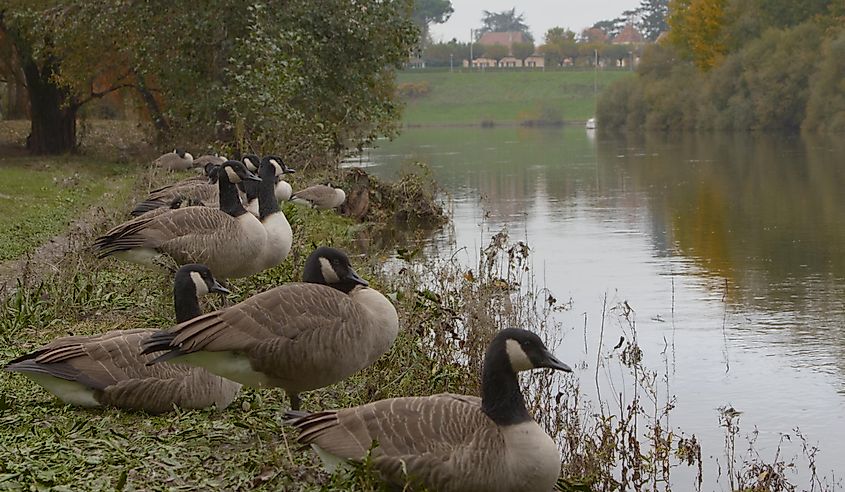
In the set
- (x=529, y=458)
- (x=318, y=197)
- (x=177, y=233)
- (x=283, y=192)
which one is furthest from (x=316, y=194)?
(x=529, y=458)

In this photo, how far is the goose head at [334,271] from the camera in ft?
22.8

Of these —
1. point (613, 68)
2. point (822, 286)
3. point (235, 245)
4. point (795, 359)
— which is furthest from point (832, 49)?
point (613, 68)

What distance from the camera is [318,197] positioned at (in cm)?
1847

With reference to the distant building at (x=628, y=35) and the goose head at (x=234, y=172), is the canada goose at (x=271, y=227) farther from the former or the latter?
the distant building at (x=628, y=35)

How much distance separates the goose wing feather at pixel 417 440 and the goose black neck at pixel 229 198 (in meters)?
4.58

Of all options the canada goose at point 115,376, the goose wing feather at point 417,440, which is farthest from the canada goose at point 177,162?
the goose wing feather at point 417,440

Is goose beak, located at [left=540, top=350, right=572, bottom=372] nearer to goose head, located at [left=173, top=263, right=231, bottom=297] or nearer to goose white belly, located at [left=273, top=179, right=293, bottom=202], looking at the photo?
goose head, located at [left=173, top=263, right=231, bottom=297]

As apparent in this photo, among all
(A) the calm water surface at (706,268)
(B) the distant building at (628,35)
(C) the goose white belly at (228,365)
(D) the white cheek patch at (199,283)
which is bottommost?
(A) the calm water surface at (706,268)

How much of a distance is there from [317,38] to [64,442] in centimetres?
1989

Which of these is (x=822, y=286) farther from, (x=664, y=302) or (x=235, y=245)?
(x=235, y=245)

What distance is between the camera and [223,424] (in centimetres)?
634

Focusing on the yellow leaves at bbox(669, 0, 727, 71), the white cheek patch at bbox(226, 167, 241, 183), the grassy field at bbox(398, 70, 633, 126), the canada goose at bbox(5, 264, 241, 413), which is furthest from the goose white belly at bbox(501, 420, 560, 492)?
the grassy field at bbox(398, 70, 633, 126)

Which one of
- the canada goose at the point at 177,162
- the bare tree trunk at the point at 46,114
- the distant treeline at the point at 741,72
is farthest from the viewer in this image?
the distant treeline at the point at 741,72

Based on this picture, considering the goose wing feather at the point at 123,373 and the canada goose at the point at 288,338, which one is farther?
the goose wing feather at the point at 123,373
